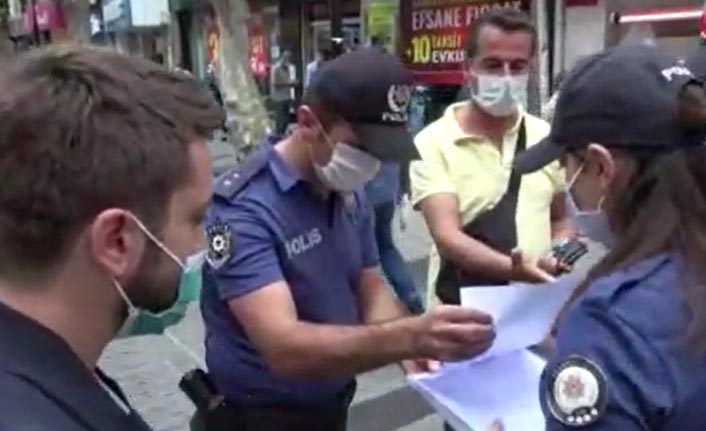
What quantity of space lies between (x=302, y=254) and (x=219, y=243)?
231 mm

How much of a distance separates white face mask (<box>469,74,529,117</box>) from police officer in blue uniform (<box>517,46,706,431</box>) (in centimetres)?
154

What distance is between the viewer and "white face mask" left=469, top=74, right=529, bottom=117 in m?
3.44

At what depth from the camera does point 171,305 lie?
168 centimetres

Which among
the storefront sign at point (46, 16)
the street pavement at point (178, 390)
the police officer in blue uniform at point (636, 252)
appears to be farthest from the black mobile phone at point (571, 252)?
the storefront sign at point (46, 16)

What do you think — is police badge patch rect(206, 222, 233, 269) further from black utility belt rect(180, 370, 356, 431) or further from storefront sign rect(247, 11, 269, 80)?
storefront sign rect(247, 11, 269, 80)

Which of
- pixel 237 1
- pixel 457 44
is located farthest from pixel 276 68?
pixel 457 44

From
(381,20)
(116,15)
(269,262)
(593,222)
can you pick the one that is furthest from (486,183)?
(116,15)

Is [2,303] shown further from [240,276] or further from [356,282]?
[356,282]

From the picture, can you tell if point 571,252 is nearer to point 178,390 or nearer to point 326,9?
point 178,390

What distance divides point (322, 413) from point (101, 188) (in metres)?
1.42

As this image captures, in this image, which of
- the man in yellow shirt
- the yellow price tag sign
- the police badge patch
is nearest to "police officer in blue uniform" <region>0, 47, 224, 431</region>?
the police badge patch

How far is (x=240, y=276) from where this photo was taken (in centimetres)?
246

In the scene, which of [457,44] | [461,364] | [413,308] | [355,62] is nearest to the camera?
[461,364]

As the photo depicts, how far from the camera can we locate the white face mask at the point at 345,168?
257 cm
